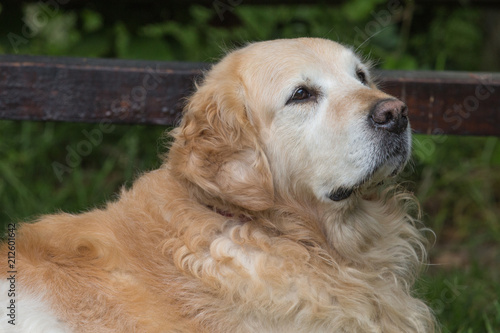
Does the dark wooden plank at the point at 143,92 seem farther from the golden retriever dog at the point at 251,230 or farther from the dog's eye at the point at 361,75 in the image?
the golden retriever dog at the point at 251,230

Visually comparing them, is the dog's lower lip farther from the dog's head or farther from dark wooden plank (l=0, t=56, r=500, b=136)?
dark wooden plank (l=0, t=56, r=500, b=136)

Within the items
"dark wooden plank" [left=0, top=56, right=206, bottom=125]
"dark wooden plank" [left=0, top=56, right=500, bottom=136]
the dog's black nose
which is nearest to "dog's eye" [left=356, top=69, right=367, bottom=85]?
"dark wooden plank" [left=0, top=56, right=500, bottom=136]

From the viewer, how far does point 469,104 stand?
13.8 feet

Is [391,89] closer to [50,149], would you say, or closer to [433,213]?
[433,213]

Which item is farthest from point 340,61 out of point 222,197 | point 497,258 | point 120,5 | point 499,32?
point 499,32

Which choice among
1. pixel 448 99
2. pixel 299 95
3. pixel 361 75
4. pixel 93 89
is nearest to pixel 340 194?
pixel 299 95

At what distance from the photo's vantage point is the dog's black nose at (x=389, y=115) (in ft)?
10.2

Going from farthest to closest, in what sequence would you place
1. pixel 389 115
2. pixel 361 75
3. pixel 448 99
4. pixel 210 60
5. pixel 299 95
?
pixel 210 60, pixel 448 99, pixel 361 75, pixel 299 95, pixel 389 115

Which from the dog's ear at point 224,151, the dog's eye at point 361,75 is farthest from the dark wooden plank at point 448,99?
the dog's ear at point 224,151

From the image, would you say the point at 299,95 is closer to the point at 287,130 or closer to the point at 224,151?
the point at 287,130

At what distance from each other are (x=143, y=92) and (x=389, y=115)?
A: 1590 mm

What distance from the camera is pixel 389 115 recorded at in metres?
3.14

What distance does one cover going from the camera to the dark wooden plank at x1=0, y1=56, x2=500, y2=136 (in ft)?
13.0

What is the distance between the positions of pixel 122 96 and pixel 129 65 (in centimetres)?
19
